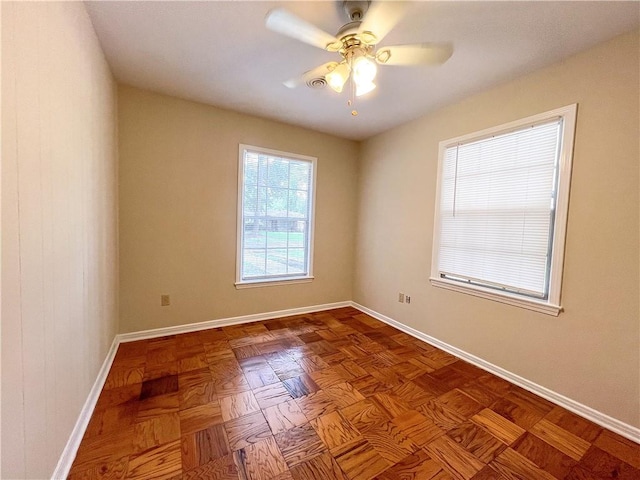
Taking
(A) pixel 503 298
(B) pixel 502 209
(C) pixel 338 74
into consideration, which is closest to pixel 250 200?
(C) pixel 338 74

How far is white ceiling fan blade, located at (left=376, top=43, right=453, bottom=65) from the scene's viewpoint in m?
1.39

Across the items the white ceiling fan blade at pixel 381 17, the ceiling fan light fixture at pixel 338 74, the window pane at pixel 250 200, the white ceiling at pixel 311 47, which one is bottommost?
the window pane at pixel 250 200

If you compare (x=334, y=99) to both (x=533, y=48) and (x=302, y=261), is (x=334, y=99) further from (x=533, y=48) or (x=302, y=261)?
(x=302, y=261)

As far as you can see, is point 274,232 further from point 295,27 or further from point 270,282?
point 295,27

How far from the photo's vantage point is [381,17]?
49.2 inches

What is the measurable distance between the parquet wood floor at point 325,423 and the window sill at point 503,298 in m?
0.65

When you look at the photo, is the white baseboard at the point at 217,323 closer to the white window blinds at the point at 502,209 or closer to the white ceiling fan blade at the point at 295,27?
the white window blinds at the point at 502,209

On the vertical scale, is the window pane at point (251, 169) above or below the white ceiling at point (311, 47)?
below

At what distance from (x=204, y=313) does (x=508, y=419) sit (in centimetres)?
287

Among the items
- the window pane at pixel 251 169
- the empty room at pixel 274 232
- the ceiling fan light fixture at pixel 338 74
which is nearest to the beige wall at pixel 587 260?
the empty room at pixel 274 232

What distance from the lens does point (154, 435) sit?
147cm

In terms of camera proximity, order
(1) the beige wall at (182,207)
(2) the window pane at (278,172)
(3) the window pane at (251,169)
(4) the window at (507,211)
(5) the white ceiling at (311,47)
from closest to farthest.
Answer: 1. (5) the white ceiling at (311,47)
2. (4) the window at (507,211)
3. (1) the beige wall at (182,207)
4. (3) the window pane at (251,169)
5. (2) the window pane at (278,172)

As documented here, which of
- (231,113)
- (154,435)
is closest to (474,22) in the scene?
(231,113)

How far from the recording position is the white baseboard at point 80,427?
1.20 meters
